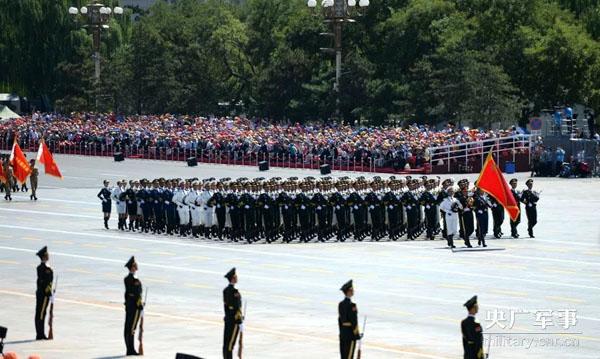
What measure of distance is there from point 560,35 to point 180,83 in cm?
2750

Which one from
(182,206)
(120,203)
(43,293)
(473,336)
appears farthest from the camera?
(120,203)

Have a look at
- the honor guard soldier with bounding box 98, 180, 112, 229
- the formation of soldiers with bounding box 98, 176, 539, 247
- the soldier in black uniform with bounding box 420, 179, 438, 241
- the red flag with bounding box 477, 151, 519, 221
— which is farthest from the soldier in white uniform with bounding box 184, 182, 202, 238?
the red flag with bounding box 477, 151, 519, 221

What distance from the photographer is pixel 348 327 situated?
20.7 meters

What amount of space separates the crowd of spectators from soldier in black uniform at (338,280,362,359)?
39317 mm

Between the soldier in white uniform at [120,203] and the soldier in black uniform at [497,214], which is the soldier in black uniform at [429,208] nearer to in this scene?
the soldier in black uniform at [497,214]

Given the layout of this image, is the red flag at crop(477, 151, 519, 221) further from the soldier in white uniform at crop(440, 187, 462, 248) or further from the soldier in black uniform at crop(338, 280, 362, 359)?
the soldier in black uniform at crop(338, 280, 362, 359)

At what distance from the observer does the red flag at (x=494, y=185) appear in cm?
3703

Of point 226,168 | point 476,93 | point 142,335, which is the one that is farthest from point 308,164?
point 142,335

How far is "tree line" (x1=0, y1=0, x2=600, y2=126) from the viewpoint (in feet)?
229

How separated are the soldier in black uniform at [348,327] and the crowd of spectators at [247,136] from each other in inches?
1548

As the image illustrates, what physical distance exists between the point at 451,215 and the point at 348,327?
1748 centimetres

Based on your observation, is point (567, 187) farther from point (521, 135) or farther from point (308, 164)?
point (308, 164)

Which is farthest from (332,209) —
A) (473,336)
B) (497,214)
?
(473,336)

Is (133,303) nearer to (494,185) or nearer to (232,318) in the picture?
(232,318)
